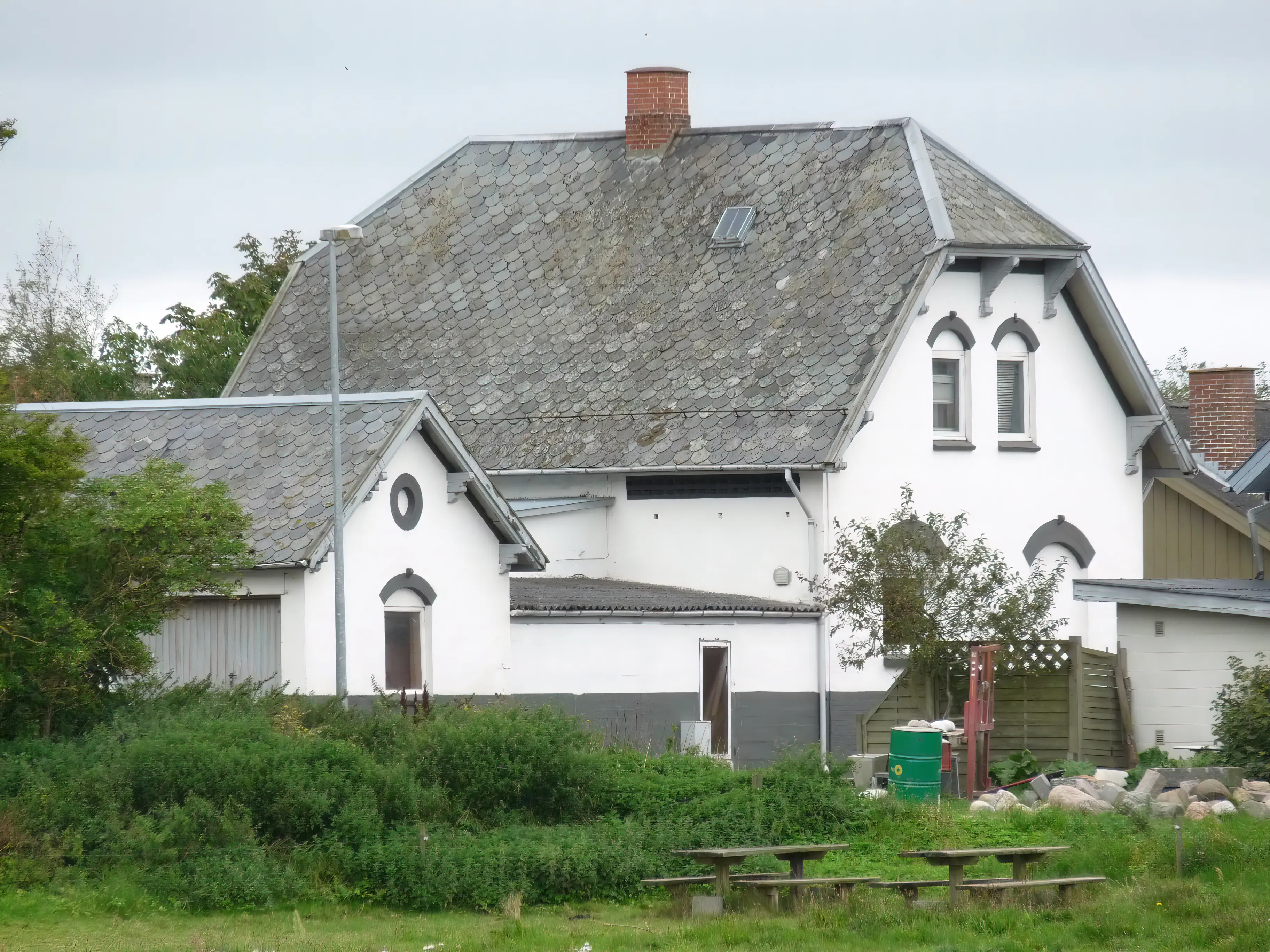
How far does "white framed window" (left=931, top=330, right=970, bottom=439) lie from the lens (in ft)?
98.2

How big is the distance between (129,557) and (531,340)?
49.5ft

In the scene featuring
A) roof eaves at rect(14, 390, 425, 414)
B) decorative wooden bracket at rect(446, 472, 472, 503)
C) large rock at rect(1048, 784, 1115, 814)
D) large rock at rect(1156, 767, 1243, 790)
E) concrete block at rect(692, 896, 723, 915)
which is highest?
roof eaves at rect(14, 390, 425, 414)

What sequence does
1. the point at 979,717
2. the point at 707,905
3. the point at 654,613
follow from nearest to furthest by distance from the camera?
the point at 707,905
the point at 979,717
the point at 654,613

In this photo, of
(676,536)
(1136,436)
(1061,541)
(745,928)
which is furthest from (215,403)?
(1136,436)

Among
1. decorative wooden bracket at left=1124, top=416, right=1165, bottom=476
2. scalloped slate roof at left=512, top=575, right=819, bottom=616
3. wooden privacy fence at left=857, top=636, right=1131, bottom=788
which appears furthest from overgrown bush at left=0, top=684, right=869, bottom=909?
decorative wooden bracket at left=1124, top=416, right=1165, bottom=476

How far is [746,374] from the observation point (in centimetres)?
3000

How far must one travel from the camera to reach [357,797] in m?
16.7

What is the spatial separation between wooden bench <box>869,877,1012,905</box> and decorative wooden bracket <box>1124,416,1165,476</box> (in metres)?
17.3

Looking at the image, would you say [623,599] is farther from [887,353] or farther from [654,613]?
[887,353]

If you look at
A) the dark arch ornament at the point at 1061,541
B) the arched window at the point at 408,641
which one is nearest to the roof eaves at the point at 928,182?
the dark arch ornament at the point at 1061,541

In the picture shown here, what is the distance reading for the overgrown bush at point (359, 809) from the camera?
51.4 feet

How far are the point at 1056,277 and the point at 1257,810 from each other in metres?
14.1

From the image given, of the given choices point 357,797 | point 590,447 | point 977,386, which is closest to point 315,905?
point 357,797

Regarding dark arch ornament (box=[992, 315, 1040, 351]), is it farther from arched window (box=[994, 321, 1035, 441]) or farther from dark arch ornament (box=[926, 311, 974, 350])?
dark arch ornament (box=[926, 311, 974, 350])
